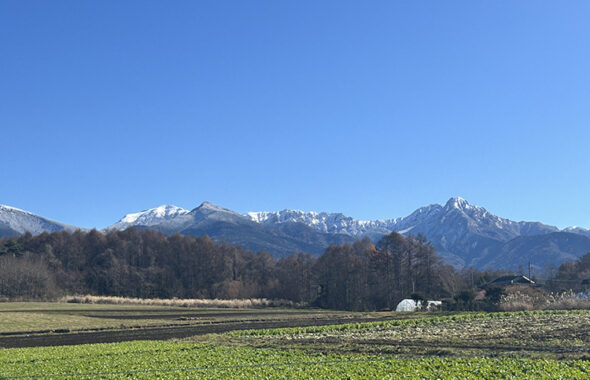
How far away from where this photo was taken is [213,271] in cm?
15738

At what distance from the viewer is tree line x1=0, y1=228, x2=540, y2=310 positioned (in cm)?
12525

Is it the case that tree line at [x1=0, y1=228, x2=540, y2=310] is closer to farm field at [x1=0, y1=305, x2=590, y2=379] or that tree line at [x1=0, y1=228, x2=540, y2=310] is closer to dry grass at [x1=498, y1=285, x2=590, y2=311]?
dry grass at [x1=498, y1=285, x2=590, y2=311]

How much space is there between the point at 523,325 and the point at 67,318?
5697cm

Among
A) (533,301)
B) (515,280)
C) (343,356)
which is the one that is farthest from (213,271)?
(343,356)

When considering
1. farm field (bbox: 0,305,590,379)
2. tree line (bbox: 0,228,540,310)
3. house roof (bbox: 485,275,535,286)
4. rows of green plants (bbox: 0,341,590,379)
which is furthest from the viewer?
tree line (bbox: 0,228,540,310)

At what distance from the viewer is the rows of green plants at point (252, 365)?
902 inches

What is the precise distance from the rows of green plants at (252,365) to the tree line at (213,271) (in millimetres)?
83977

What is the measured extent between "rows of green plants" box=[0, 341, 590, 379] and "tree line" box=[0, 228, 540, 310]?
84.0 meters

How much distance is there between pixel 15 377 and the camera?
84.6 ft

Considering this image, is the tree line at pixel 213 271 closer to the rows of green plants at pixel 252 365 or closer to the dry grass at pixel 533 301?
the dry grass at pixel 533 301

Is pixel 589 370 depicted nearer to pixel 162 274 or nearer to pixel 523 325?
pixel 523 325

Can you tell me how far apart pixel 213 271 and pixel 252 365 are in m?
133

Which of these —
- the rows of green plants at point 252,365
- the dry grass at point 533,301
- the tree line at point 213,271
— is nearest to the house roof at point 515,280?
the tree line at point 213,271

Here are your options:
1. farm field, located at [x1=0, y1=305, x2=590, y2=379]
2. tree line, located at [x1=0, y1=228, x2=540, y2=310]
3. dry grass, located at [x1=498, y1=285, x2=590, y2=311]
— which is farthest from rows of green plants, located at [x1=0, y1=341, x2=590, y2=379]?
tree line, located at [x1=0, y1=228, x2=540, y2=310]
